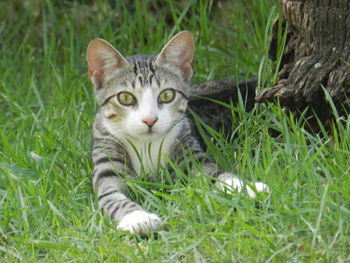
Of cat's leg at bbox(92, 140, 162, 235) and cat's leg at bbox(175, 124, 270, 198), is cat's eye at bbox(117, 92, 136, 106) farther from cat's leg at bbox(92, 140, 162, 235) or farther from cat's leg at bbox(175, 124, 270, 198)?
cat's leg at bbox(175, 124, 270, 198)

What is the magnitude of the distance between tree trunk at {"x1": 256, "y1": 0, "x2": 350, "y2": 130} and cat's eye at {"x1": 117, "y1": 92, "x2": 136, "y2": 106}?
80cm

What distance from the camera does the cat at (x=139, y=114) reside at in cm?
400

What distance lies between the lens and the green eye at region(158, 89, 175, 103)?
4.12 metres

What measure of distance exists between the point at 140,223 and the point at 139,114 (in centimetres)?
80

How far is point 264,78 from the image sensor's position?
4.50 m

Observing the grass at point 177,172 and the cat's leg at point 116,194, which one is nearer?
the grass at point 177,172

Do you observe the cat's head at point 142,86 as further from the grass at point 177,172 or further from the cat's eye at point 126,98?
the grass at point 177,172

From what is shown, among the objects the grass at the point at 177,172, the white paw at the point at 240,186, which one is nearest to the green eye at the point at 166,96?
the grass at the point at 177,172

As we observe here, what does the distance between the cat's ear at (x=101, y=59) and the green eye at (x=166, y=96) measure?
331 mm

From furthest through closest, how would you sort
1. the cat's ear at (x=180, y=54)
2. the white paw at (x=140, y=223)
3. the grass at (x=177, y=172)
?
the cat's ear at (x=180, y=54), the white paw at (x=140, y=223), the grass at (x=177, y=172)

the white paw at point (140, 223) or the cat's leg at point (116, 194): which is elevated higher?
the white paw at point (140, 223)

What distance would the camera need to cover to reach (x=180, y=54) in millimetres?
4309

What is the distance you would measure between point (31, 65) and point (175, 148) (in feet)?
8.24

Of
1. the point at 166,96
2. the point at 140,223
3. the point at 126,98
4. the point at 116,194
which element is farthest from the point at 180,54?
the point at 140,223
